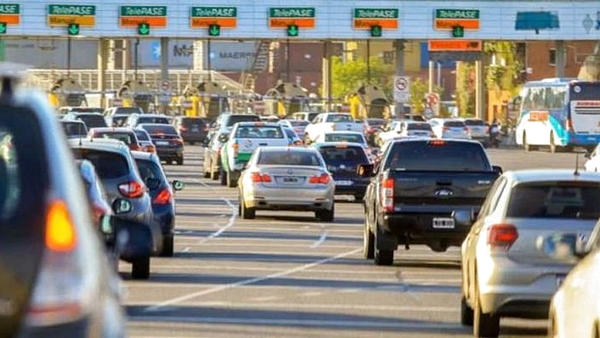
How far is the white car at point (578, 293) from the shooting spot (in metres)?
9.95

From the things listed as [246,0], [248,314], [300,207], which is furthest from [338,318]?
[246,0]

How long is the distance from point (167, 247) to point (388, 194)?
3246mm

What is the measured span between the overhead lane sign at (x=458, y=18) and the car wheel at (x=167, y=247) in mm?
53439

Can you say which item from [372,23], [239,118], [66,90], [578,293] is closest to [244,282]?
[578,293]

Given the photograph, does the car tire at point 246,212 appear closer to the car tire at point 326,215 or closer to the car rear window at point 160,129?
the car tire at point 326,215

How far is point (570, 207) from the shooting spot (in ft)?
50.7

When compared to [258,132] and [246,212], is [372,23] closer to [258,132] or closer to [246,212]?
[258,132]

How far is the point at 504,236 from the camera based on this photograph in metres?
14.7

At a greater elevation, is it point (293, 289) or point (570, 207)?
point (570, 207)

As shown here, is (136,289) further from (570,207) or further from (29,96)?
(29,96)

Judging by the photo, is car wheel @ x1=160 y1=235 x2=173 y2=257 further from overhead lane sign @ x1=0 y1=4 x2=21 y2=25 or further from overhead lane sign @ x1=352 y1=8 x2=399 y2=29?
overhead lane sign @ x1=352 y1=8 x2=399 y2=29

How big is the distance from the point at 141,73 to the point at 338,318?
127 metres

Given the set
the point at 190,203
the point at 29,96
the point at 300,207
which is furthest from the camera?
the point at 190,203

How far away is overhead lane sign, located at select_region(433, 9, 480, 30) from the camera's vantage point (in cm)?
7688
